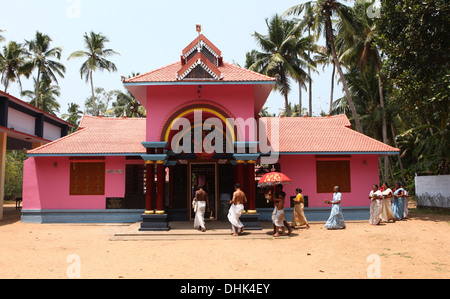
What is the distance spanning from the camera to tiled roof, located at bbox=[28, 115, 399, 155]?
1416 centimetres

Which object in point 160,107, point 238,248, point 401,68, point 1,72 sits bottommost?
point 238,248

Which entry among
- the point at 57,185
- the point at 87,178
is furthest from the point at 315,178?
the point at 57,185

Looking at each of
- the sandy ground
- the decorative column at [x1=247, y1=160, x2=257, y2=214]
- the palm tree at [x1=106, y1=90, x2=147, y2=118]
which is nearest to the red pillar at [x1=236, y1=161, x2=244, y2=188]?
the decorative column at [x1=247, y1=160, x2=257, y2=214]

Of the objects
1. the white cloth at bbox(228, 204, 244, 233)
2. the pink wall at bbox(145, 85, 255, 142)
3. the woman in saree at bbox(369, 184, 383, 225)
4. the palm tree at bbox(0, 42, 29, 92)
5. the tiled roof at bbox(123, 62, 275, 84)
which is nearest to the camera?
the white cloth at bbox(228, 204, 244, 233)

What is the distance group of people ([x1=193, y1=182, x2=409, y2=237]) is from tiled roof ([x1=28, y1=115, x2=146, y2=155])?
4.48 meters

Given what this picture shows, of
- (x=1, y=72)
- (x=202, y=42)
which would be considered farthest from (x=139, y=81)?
(x=1, y=72)

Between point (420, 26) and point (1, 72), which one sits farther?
point (1, 72)

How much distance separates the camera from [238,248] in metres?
9.07

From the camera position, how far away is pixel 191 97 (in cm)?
1225

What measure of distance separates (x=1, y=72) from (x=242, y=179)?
109 feet

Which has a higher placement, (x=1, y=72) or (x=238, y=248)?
(x=1, y=72)

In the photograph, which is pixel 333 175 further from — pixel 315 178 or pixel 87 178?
pixel 87 178

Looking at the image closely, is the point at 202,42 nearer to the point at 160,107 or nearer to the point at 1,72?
the point at 160,107

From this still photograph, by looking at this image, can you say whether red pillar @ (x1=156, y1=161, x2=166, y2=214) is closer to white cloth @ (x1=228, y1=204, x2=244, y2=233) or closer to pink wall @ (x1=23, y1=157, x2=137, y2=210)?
white cloth @ (x1=228, y1=204, x2=244, y2=233)
